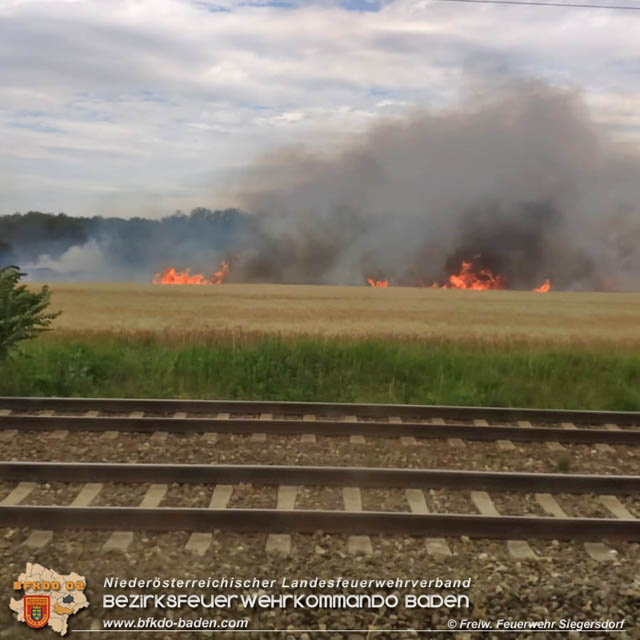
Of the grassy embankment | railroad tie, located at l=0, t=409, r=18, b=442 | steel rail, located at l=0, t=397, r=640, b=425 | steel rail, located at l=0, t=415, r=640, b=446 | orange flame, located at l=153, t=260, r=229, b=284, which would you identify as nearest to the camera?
railroad tie, located at l=0, t=409, r=18, b=442

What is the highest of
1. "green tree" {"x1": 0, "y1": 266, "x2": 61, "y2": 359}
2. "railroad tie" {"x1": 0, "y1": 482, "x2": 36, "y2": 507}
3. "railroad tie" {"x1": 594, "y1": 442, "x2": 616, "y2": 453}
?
"green tree" {"x1": 0, "y1": 266, "x2": 61, "y2": 359}

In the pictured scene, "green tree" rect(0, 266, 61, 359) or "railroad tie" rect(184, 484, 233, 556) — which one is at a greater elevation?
"green tree" rect(0, 266, 61, 359)

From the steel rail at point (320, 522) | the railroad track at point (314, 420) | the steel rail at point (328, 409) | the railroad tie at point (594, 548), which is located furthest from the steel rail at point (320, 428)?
the steel rail at point (320, 522)

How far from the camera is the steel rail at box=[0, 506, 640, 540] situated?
6109mm

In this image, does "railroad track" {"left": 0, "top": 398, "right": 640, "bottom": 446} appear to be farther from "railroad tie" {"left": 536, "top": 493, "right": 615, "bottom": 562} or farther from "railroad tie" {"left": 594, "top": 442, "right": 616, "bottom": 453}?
"railroad tie" {"left": 536, "top": 493, "right": 615, "bottom": 562}

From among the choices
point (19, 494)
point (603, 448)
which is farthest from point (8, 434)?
point (603, 448)

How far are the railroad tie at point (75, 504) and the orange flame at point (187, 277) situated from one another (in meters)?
A: 59.8

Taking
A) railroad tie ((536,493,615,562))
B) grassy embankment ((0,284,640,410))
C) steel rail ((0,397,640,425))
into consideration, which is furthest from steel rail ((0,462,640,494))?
grassy embankment ((0,284,640,410))

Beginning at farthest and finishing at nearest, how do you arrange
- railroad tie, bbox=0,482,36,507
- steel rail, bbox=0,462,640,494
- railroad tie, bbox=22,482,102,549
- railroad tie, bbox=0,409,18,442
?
railroad tie, bbox=0,409,18,442
steel rail, bbox=0,462,640,494
railroad tie, bbox=0,482,36,507
railroad tie, bbox=22,482,102,549

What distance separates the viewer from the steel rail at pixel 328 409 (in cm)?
1048

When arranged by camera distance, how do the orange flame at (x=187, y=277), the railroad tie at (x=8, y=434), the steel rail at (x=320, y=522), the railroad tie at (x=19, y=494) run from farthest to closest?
the orange flame at (x=187, y=277)
the railroad tie at (x=8, y=434)
the railroad tie at (x=19, y=494)
the steel rail at (x=320, y=522)

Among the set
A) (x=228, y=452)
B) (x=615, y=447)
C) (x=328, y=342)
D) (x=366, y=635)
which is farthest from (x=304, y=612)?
(x=328, y=342)

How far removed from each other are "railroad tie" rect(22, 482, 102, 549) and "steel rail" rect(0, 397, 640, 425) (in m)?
3.20

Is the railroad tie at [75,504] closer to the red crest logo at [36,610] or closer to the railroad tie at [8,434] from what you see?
the red crest logo at [36,610]
